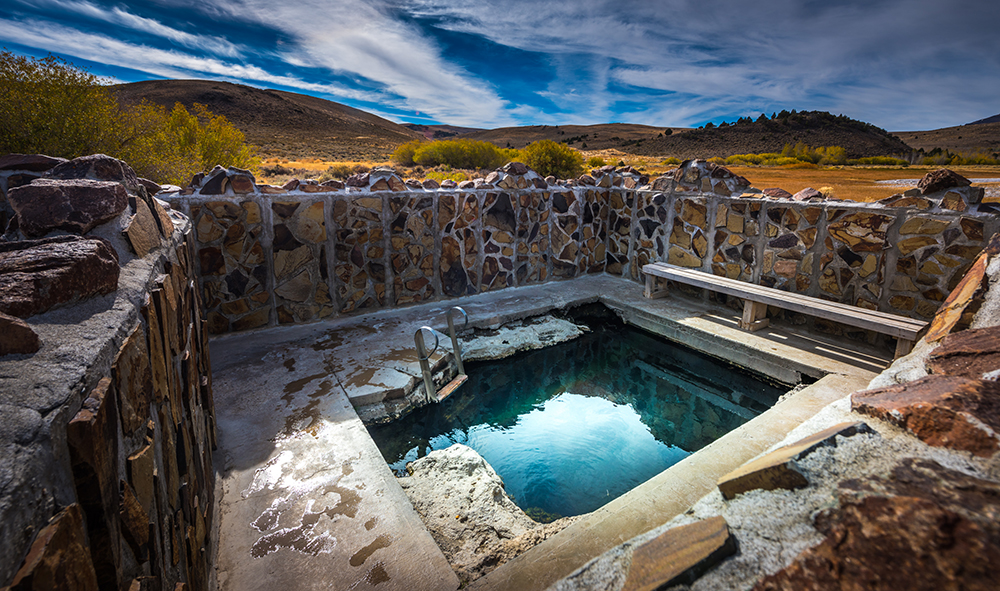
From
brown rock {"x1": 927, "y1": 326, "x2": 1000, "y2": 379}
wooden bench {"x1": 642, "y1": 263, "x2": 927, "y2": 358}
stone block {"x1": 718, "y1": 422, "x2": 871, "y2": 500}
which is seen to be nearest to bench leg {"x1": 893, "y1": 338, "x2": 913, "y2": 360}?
wooden bench {"x1": 642, "y1": 263, "x2": 927, "y2": 358}

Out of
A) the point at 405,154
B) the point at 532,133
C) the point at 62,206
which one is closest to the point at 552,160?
the point at 405,154

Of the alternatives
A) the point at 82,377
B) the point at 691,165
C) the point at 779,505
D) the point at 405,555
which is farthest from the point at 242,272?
the point at 691,165

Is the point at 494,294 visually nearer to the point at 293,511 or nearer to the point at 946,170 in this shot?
the point at 293,511

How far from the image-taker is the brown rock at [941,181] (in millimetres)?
3973

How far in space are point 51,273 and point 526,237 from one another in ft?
19.1

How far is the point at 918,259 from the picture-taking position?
424 centimetres

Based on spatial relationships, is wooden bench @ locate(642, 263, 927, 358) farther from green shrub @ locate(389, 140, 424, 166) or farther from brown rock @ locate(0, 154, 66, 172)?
green shrub @ locate(389, 140, 424, 166)

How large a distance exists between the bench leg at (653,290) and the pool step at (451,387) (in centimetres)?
306

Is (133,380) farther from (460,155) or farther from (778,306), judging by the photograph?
(460,155)

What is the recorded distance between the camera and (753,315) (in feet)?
16.3

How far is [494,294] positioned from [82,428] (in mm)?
5578

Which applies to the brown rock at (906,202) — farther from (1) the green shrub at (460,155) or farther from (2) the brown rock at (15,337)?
(1) the green shrub at (460,155)

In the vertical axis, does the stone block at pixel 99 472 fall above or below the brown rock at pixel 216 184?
below

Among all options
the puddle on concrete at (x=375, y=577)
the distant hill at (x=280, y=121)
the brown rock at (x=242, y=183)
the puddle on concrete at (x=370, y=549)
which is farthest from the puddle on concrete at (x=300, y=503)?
the distant hill at (x=280, y=121)
